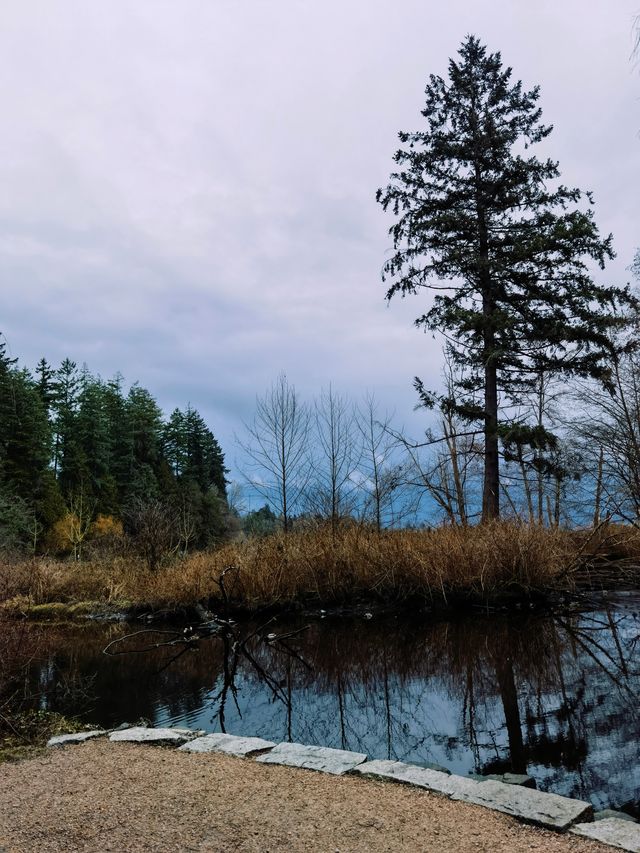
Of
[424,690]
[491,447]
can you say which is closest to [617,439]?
[491,447]

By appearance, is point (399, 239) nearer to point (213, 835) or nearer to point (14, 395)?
point (213, 835)

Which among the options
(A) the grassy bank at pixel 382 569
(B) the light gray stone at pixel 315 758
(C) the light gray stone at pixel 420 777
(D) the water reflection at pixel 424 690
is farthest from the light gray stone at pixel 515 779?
(A) the grassy bank at pixel 382 569

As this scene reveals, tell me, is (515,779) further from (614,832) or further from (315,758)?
(315,758)

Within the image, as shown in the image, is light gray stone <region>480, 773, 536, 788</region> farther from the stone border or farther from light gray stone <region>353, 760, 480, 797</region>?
light gray stone <region>353, 760, 480, 797</region>

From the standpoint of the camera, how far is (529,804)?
3168mm

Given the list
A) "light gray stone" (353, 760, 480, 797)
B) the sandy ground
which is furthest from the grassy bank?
the sandy ground

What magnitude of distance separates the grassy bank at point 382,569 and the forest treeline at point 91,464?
5391mm

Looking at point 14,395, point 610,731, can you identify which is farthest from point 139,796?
point 14,395

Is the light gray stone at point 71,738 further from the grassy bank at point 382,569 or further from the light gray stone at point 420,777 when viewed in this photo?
the grassy bank at point 382,569

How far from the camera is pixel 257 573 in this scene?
38.9 feet

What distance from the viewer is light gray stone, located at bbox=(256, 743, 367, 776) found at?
385cm

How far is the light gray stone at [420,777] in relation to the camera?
3412 millimetres

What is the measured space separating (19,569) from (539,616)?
1296 centimetres

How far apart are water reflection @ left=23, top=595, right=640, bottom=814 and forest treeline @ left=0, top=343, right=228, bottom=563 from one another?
32.3 ft
